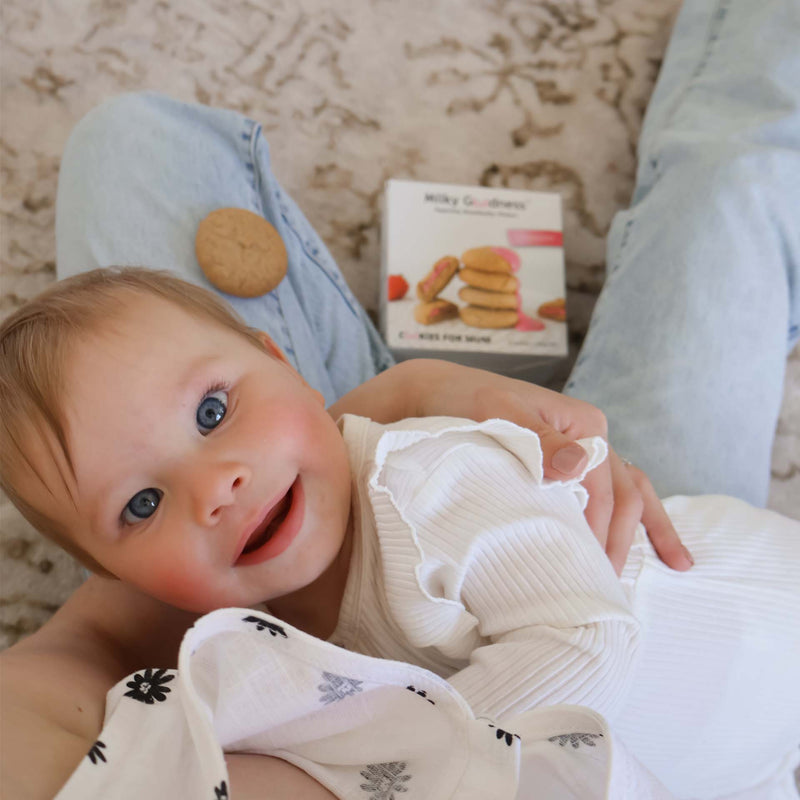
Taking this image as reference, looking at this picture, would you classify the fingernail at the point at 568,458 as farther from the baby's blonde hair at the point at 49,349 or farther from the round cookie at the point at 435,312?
the round cookie at the point at 435,312

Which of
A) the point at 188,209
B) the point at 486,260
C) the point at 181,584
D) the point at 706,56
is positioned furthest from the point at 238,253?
the point at 706,56

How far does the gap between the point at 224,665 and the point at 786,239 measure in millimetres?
735

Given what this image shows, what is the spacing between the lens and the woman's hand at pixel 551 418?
2.02ft

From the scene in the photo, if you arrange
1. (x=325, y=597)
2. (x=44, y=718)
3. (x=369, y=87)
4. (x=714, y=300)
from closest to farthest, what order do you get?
(x=44, y=718) → (x=325, y=597) → (x=714, y=300) → (x=369, y=87)

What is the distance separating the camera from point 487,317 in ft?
3.02

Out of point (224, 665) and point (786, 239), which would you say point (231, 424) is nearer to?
point (224, 665)

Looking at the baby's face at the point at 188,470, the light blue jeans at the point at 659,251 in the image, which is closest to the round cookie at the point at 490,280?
the light blue jeans at the point at 659,251

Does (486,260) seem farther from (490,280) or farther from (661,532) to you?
(661,532)

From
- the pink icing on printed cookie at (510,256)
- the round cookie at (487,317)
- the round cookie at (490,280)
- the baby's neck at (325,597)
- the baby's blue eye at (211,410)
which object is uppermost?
the baby's blue eye at (211,410)

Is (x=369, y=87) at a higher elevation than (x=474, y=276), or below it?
higher

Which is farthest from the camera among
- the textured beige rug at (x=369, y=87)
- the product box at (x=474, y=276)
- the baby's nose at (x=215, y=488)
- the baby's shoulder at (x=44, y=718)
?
A: the textured beige rug at (x=369, y=87)

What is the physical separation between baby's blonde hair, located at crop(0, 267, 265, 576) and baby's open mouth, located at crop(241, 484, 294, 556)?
0.44 feet

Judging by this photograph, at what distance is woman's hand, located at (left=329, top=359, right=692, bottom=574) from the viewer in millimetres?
615

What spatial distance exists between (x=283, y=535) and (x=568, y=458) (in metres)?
0.22
